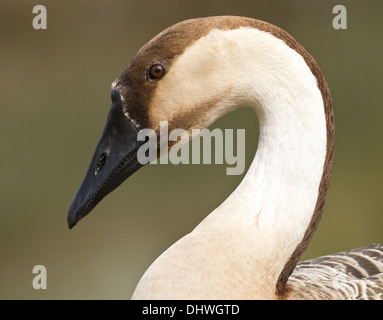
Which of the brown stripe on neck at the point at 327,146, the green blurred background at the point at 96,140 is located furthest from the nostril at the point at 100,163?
the green blurred background at the point at 96,140

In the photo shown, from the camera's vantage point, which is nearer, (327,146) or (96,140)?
(327,146)

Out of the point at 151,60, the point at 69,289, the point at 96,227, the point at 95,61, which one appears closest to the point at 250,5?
the point at 95,61

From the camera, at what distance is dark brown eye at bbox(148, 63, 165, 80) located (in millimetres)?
1299

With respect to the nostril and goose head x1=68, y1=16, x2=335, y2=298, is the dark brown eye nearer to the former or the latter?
goose head x1=68, y1=16, x2=335, y2=298

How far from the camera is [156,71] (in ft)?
4.27

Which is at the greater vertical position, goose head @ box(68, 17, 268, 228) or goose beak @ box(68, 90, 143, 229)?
goose head @ box(68, 17, 268, 228)

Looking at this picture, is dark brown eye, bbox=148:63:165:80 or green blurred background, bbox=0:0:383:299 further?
green blurred background, bbox=0:0:383:299

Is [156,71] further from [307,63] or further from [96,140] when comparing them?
[96,140]

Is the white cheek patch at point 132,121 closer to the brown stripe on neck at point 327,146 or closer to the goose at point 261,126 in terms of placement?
the goose at point 261,126

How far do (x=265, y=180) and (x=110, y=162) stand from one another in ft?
1.06

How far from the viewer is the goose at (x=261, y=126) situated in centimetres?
128

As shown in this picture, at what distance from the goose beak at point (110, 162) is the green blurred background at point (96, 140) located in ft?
5.77

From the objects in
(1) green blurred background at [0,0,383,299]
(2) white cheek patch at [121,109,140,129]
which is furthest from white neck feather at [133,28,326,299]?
(1) green blurred background at [0,0,383,299]

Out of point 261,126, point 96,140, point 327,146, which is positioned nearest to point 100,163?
point 261,126
